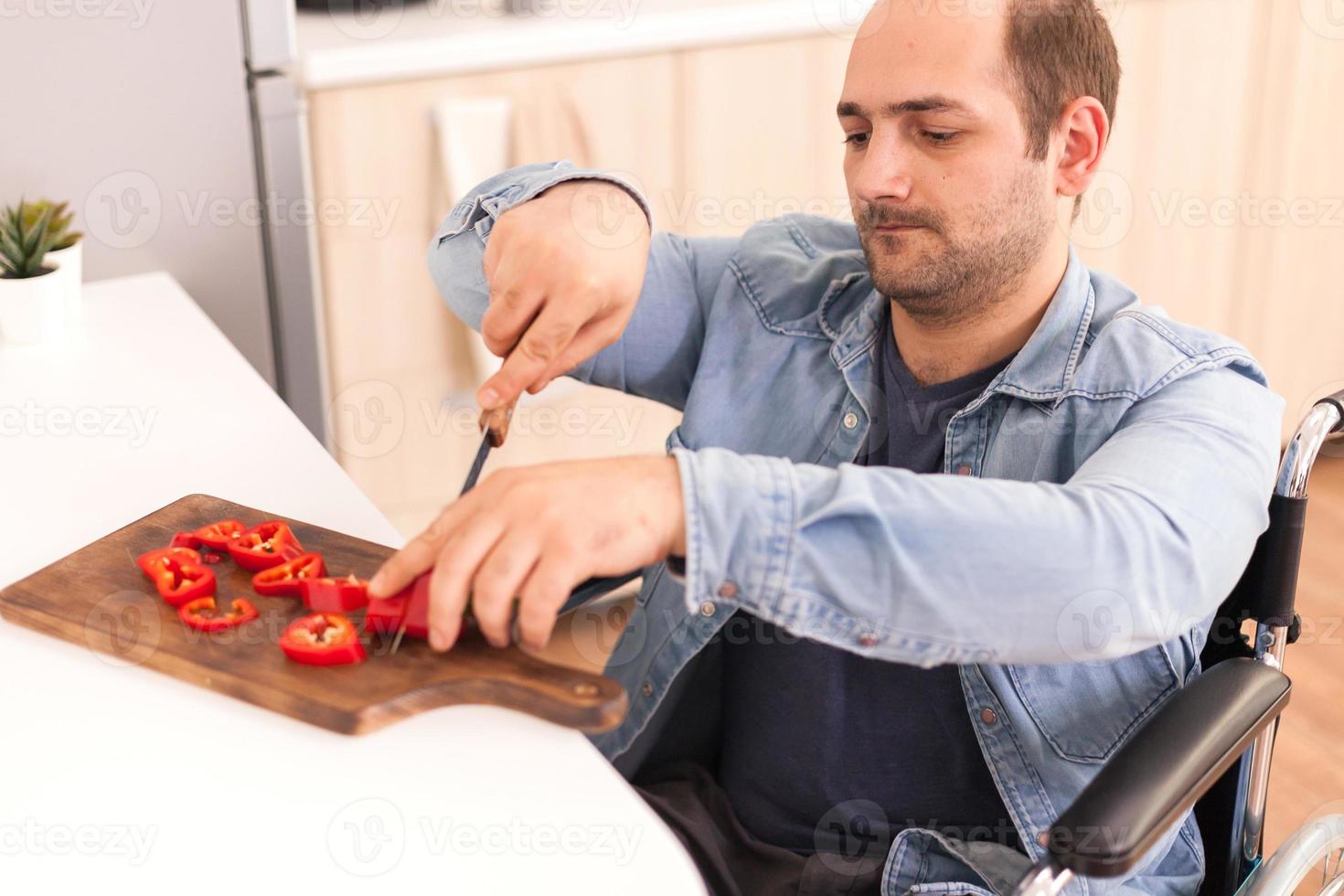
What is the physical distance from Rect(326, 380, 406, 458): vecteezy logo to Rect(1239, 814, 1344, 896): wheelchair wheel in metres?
1.34

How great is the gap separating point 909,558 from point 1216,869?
1.51 feet

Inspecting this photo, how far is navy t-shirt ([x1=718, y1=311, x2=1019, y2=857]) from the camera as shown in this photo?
103 centimetres

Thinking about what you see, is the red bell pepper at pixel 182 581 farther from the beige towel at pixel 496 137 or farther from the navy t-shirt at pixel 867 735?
the beige towel at pixel 496 137

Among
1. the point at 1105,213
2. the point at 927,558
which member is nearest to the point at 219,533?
the point at 927,558

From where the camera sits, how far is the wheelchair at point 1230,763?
739 millimetres

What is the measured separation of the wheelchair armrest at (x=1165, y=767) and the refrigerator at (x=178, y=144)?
4.10 feet

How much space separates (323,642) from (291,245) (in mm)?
1028

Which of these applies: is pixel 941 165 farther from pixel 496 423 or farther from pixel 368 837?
pixel 368 837

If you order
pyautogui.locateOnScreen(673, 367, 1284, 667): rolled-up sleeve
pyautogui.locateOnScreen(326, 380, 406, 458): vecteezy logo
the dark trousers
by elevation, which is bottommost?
the dark trousers

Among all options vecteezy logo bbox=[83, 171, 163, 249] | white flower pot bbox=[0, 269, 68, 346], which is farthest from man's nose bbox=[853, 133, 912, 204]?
vecteezy logo bbox=[83, 171, 163, 249]

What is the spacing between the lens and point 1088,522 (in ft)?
2.47

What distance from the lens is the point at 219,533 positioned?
93 centimetres

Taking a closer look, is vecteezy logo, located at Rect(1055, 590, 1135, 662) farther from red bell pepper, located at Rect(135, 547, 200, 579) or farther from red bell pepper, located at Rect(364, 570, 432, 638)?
red bell pepper, located at Rect(135, 547, 200, 579)

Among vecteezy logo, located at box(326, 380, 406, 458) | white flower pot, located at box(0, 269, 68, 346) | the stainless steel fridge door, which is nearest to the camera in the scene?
white flower pot, located at box(0, 269, 68, 346)
